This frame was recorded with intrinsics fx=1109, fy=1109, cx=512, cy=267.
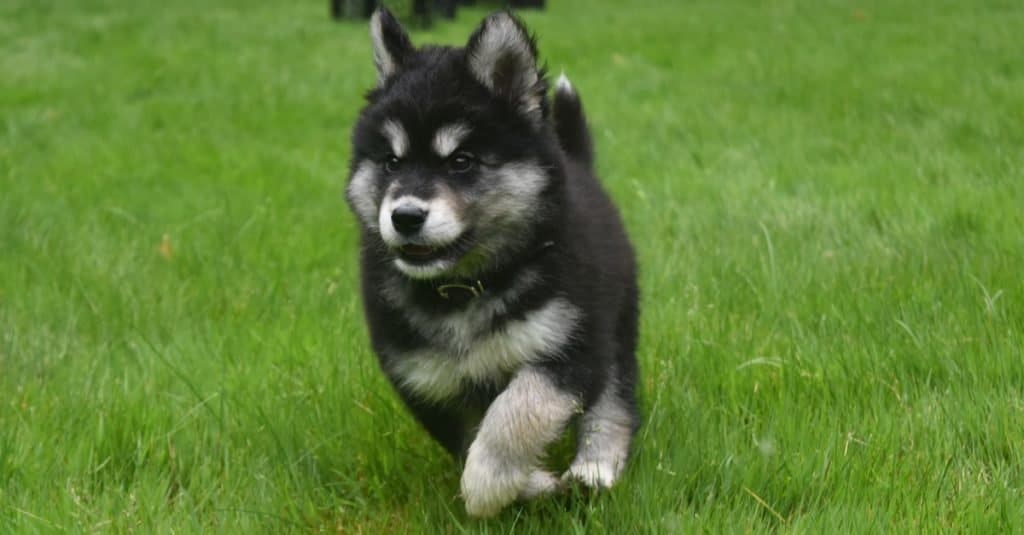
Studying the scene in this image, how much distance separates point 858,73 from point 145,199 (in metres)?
5.54

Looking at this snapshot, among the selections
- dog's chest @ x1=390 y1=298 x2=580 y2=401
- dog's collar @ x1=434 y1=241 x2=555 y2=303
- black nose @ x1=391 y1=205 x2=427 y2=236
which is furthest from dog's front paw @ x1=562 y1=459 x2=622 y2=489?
black nose @ x1=391 y1=205 x2=427 y2=236

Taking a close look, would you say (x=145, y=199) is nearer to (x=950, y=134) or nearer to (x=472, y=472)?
(x=472, y=472)

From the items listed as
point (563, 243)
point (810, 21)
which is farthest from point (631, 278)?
point (810, 21)

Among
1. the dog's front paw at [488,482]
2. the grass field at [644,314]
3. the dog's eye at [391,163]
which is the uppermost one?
the dog's eye at [391,163]

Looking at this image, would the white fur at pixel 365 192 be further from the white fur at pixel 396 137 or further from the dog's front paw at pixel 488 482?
the dog's front paw at pixel 488 482

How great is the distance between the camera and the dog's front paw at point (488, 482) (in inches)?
97.0

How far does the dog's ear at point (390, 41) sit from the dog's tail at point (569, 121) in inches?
27.9

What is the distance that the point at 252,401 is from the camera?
3.32 meters

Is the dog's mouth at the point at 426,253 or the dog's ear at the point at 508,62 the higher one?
the dog's ear at the point at 508,62

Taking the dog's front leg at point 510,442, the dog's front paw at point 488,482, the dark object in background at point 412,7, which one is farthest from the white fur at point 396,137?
the dark object in background at point 412,7

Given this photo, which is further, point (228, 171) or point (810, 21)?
point (810, 21)

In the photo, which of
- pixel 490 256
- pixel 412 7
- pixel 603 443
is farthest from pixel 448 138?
pixel 412 7

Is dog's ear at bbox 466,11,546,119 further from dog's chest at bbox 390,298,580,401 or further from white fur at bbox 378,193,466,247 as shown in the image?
dog's chest at bbox 390,298,580,401

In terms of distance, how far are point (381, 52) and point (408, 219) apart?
2.13 ft
